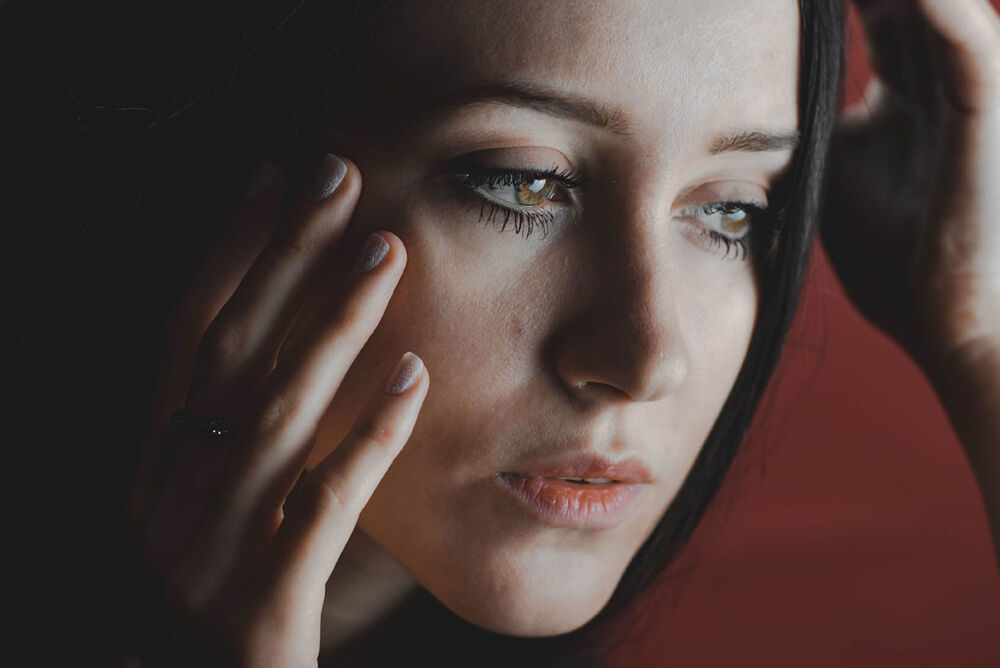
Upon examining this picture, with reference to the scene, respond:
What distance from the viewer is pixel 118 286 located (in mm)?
1222

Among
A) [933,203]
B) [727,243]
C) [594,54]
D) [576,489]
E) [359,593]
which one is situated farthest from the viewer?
[933,203]

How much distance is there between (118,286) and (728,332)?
734 mm

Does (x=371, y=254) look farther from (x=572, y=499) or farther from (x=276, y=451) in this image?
(x=572, y=499)

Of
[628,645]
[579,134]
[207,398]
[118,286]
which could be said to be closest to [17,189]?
[118,286]

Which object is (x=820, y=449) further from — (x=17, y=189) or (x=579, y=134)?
(x=17, y=189)

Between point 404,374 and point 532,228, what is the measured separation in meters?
0.20

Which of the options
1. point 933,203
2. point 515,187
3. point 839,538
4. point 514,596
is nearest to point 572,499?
point 514,596

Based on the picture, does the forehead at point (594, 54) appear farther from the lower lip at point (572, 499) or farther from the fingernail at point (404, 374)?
the lower lip at point (572, 499)

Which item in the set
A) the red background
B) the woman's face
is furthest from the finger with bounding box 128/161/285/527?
the red background

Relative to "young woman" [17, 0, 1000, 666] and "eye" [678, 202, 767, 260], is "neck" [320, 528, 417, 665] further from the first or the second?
"eye" [678, 202, 767, 260]

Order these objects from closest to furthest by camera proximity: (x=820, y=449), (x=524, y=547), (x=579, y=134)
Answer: (x=579, y=134) < (x=524, y=547) < (x=820, y=449)

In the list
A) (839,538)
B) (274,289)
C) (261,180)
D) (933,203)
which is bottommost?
(274,289)

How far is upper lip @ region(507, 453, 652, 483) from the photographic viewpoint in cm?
106

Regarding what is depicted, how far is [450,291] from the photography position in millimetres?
1033
